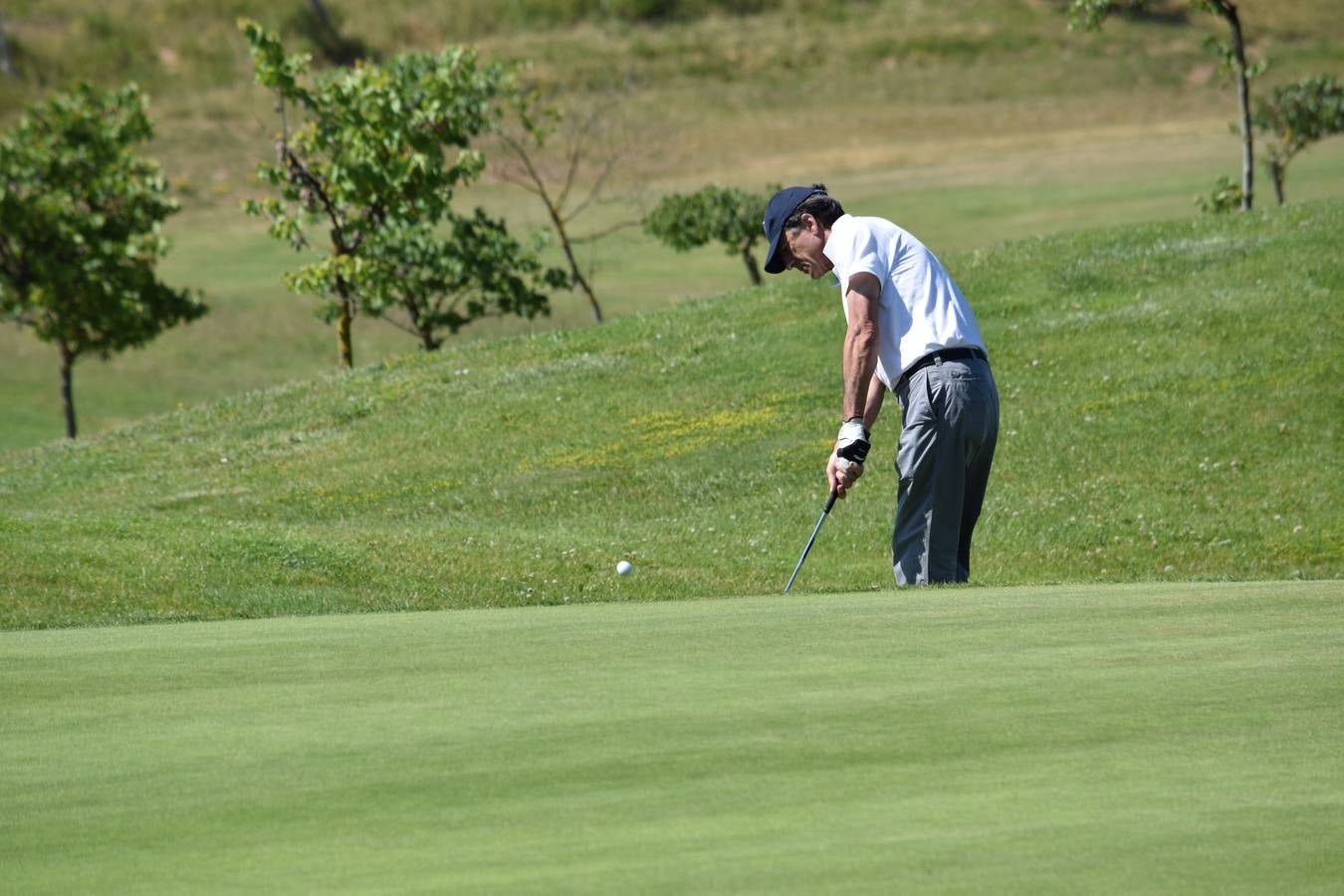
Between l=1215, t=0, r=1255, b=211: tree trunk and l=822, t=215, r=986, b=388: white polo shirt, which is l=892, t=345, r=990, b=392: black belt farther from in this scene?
l=1215, t=0, r=1255, b=211: tree trunk

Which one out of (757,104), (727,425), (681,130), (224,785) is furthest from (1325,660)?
(757,104)

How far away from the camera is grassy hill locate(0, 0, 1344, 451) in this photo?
181 feet

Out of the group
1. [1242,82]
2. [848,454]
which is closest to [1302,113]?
[1242,82]

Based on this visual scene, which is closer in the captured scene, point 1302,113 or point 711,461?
point 711,461

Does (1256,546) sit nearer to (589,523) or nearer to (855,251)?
(589,523)

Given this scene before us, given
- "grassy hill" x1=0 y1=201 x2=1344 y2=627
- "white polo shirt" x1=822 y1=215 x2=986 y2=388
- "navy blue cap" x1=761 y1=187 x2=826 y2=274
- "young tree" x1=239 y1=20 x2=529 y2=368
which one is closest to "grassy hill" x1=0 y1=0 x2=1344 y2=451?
"young tree" x1=239 y1=20 x2=529 y2=368

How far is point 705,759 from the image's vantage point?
4723 mm

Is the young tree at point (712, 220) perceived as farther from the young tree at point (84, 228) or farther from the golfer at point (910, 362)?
the golfer at point (910, 362)

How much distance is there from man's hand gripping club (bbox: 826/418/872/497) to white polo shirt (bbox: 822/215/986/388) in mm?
624

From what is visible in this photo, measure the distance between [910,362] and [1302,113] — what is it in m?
43.5

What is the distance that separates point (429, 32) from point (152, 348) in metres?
57.5

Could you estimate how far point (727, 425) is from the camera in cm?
2208

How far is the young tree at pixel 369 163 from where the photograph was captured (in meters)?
35.6

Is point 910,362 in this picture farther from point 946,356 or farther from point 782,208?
point 782,208
